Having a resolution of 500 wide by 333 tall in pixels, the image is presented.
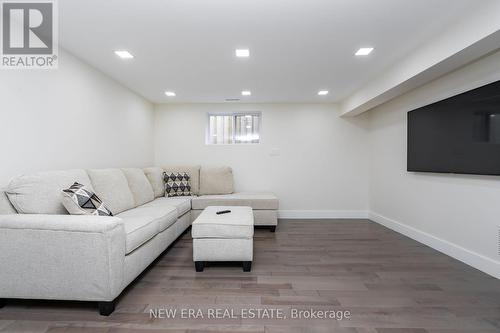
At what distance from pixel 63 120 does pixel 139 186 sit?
1.28 metres

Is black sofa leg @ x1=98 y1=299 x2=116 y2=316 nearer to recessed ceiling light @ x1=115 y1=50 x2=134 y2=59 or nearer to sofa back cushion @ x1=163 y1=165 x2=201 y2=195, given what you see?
recessed ceiling light @ x1=115 y1=50 x2=134 y2=59

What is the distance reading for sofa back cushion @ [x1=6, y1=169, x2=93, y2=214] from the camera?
1.84m

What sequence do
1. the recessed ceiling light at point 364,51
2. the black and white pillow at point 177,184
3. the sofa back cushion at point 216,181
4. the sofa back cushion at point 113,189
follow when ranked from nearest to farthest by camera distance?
the recessed ceiling light at point 364,51
the sofa back cushion at point 113,189
the black and white pillow at point 177,184
the sofa back cushion at point 216,181

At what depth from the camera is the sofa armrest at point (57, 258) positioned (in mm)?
1620

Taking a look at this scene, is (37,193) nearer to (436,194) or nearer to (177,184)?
(177,184)

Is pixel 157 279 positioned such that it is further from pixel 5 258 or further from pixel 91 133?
pixel 91 133

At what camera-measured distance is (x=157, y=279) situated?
223 cm

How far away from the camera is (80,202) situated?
1964mm

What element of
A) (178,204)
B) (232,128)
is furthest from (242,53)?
(232,128)

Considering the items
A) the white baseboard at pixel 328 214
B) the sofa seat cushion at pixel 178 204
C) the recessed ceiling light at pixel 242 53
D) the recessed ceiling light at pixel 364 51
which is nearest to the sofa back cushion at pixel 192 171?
the sofa seat cushion at pixel 178 204

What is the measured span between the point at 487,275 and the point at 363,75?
8.75ft

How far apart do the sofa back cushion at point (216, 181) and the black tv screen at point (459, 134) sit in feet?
9.80

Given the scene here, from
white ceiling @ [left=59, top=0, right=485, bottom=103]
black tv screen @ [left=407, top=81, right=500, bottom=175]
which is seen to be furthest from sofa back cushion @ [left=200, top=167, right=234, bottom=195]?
black tv screen @ [left=407, top=81, right=500, bottom=175]

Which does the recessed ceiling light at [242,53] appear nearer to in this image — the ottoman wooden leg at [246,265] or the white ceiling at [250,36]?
the white ceiling at [250,36]
